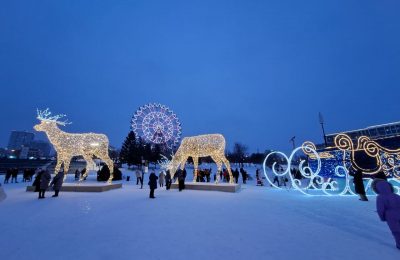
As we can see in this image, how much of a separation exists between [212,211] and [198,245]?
331cm

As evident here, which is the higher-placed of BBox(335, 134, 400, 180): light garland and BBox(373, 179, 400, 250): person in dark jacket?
BBox(335, 134, 400, 180): light garland

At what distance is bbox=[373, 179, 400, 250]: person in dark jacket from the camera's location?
445 centimetres

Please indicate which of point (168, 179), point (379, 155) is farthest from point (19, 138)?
point (379, 155)

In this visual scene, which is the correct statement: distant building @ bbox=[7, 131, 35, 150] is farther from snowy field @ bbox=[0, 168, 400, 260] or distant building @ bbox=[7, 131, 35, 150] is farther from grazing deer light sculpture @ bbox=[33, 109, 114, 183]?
snowy field @ bbox=[0, 168, 400, 260]

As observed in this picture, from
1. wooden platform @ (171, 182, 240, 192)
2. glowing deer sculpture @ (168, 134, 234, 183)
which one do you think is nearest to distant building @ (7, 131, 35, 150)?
glowing deer sculpture @ (168, 134, 234, 183)

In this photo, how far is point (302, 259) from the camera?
12.7 ft

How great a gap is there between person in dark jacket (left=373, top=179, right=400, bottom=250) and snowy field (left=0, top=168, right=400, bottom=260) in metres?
0.39

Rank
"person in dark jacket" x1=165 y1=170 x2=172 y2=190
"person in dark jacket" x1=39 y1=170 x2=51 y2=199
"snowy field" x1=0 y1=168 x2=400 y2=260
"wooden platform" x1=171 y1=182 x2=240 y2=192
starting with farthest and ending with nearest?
"person in dark jacket" x1=165 y1=170 x2=172 y2=190, "wooden platform" x1=171 y1=182 x2=240 y2=192, "person in dark jacket" x1=39 y1=170 x2=51 y2=199, "snowy field" x1=0 y1=168 x2=400 y2=260

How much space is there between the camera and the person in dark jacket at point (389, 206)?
4454 millimetres

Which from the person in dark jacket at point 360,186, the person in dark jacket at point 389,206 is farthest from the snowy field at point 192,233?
the person in dark jacket at point 360,186

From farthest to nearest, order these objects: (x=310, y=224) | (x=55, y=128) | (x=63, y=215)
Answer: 1. (x=55, y=128)
2. (x=63, y=215)
3. (x=310, y=224)

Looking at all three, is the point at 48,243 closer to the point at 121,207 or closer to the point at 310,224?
the point at 121,207

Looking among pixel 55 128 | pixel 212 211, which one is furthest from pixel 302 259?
pixel 55 128

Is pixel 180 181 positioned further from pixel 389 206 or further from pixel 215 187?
pixel 389 206
